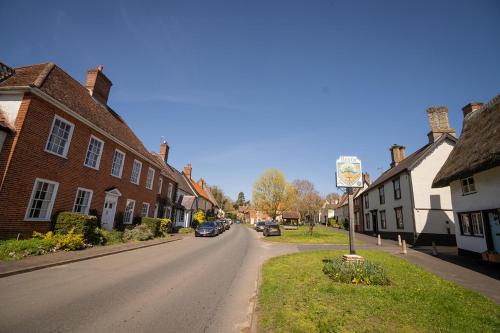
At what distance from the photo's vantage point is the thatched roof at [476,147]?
39.0 feet

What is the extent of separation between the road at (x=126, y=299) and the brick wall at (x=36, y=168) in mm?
4488

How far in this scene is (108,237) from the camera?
1497 cm

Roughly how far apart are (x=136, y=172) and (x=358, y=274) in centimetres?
1988

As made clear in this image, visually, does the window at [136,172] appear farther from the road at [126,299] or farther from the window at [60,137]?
the road at [126,299]

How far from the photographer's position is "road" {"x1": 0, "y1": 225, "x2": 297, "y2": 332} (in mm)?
4555

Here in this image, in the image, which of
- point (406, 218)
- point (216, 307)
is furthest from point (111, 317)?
point (406, 218)

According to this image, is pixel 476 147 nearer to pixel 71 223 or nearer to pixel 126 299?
pixel 126 299

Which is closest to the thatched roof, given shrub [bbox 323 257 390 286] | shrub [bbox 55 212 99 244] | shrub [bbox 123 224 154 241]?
shrub [bbox 323 257 390 286]

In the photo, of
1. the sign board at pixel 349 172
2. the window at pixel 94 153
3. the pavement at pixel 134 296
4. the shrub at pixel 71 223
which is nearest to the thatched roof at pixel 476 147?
the pavement at pixel 134 296

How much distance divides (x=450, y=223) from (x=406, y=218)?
3.17m

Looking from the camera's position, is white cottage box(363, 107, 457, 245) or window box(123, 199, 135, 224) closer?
window box(123, 199, 135, 224)

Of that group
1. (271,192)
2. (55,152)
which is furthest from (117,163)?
(271,192)

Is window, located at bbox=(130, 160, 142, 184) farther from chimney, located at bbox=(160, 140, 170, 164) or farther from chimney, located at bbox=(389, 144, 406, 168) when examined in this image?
chimney, located at bbox=(389, 144, 406, 168)

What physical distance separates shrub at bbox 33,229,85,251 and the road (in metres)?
2.95
